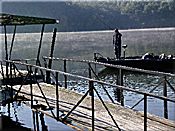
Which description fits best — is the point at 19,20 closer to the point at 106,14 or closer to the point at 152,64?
the point at 152,64

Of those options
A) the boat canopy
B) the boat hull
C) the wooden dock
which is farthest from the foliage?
the wooden dock

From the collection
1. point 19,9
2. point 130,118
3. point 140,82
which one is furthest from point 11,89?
point 19,9

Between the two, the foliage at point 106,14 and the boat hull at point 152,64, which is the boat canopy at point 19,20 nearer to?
the boat hull at point 152,64

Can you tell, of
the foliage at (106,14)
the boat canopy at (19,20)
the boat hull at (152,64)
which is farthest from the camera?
the foliage at (106,14)

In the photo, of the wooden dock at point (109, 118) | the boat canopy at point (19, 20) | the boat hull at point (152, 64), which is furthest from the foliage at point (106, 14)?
the wooden dock at point (109, 118)

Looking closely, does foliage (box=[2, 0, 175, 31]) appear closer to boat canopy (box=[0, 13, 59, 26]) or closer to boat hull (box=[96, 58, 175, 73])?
boat hull (box=[96, 58, 175, 73])

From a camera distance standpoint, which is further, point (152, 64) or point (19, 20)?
point (152, 64)

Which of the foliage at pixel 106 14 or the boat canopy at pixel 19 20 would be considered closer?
the boat canopy at pixel 19 20

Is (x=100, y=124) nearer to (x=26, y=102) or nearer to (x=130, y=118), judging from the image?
(x=130, y=118)

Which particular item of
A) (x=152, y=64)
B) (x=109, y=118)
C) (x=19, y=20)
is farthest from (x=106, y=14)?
(x=109, y=118)

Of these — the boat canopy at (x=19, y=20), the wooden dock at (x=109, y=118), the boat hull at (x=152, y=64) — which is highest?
the boat canopy at (x=19, y=20)

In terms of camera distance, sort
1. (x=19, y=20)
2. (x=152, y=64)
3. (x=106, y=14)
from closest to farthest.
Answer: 1. (x=19, y=20)
2. (x=152, y=64)
3. (x=106, y=14)

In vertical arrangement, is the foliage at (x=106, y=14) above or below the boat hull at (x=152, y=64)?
above

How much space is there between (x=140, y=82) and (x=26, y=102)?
37.3 feet
